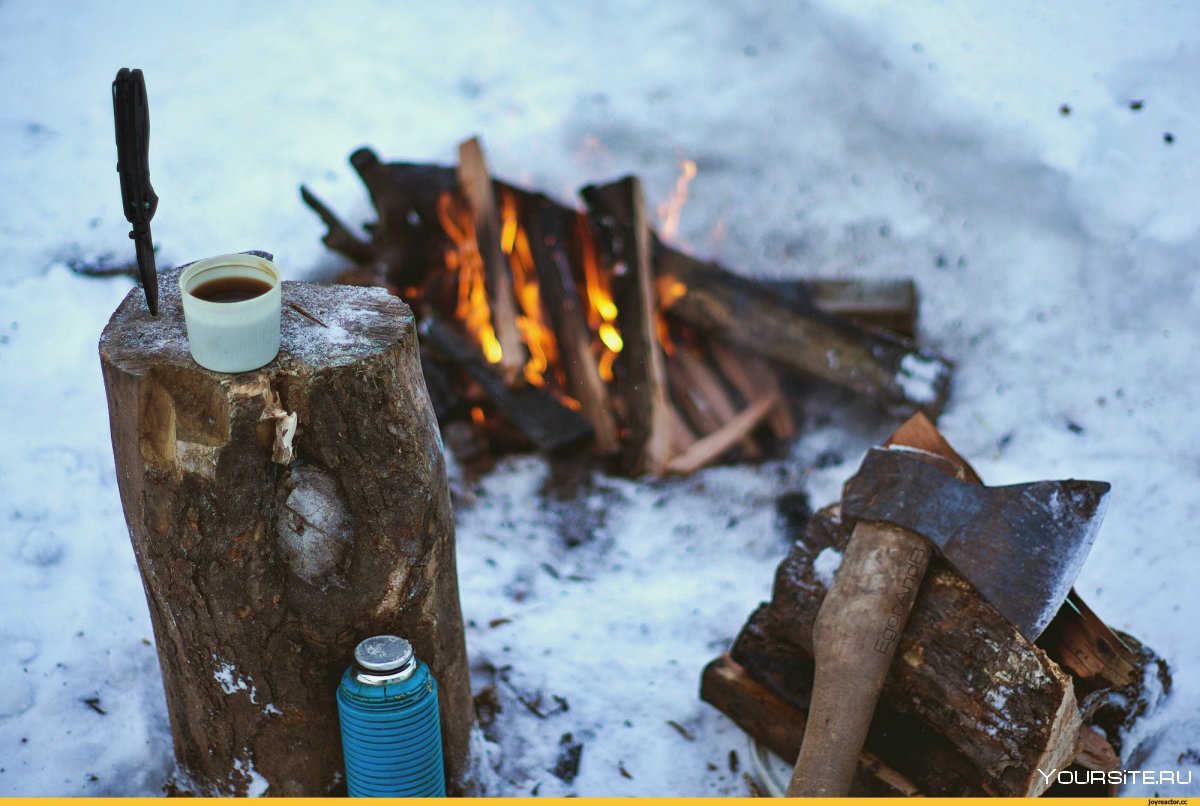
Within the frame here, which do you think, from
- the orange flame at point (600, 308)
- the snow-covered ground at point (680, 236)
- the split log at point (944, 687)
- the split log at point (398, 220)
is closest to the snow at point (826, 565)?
the split log at point (944, 687)

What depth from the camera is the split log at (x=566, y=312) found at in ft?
16.4

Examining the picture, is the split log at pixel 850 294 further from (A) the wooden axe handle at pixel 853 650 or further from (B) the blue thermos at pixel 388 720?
(B) the blue thermos at pixel 388 720

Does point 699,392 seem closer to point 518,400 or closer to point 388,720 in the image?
point 518,400

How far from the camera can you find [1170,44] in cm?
586

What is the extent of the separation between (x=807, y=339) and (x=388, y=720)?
2.96 meters

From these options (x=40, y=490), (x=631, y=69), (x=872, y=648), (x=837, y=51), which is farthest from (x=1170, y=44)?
(x=40, y=490)

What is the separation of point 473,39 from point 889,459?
4851 millimetres

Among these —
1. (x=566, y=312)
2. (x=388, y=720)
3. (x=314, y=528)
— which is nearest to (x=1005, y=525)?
(x=388, y=720)

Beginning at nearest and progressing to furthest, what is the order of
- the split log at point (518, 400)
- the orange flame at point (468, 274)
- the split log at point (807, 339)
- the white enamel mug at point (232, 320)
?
the white enamel mug at point (232, 320) → the split log at point (518, 400) → the split log at point (807, 339) → the orange flame at point (468, 274)

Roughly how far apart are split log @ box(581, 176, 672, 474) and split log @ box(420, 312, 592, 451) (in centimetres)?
27

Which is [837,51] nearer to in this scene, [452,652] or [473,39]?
[473,39]

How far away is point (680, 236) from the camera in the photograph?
5828 millimetres

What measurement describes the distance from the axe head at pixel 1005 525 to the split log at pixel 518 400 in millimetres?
1901
